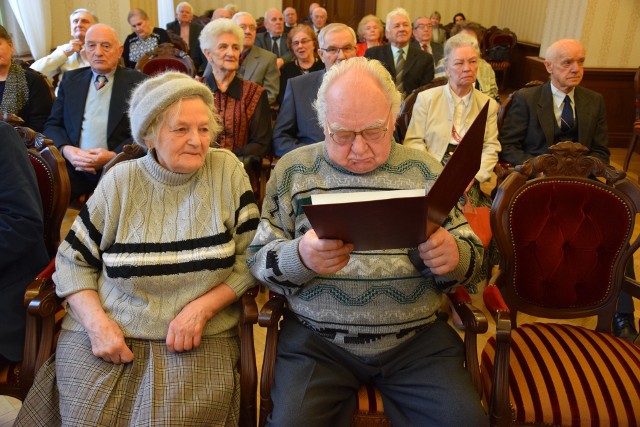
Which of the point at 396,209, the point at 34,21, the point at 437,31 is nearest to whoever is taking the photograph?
the point at 396,209

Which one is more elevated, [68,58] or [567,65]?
[567,65]

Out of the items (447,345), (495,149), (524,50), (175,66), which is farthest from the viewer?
(524,50)

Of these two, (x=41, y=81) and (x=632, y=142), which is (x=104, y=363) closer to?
(x=41, y=81)

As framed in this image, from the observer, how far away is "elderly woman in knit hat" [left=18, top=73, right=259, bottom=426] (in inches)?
59.7

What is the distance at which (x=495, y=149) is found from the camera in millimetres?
3107

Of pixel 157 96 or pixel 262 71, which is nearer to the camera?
pixel 157 96

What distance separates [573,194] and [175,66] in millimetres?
3450

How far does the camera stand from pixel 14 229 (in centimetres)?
169

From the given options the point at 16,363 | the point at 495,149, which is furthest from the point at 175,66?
the point at 16,363

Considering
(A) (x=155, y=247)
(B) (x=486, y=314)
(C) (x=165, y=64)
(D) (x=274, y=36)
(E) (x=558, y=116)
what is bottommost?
(B) (x=486, y=314)

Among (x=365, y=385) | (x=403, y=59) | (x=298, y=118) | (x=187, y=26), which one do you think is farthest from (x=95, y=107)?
(x=187, y=26)

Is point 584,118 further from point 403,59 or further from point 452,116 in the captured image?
point 403,59

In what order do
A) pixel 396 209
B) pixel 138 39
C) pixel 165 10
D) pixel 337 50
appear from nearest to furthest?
1. pixel 396 209
2. pixel 337 50
3. pixel 138 39
4. pixel 165 10

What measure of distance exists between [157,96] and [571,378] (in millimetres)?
1480
